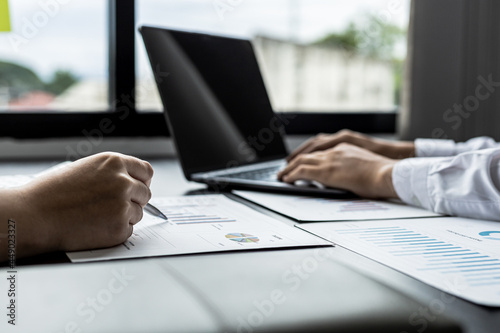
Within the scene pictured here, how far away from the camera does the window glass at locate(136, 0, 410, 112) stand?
5.62 feet

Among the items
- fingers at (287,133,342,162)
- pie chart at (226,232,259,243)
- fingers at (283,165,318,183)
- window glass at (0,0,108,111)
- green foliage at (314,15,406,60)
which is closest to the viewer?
pie chart at (226,232,259,243)

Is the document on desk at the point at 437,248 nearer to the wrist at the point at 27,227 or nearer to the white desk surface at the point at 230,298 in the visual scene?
the white desk surface at the point at 230,298

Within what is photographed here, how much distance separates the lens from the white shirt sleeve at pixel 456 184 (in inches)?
30.8

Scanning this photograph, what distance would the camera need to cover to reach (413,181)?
863 millimetres

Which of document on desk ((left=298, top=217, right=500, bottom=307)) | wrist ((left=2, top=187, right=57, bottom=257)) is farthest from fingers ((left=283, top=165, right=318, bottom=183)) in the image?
wrist ((left=2, top=187, right=57, bottom=257))

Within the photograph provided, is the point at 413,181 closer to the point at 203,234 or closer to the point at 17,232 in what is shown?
the point at 203,234

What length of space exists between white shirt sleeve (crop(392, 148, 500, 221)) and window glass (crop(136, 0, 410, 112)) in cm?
92

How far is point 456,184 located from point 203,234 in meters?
0.39

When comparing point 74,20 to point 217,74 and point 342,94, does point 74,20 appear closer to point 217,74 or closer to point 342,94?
point 217,74

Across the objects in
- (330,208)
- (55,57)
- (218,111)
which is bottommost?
(330,208)

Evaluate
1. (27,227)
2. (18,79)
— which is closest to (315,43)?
(18,79)

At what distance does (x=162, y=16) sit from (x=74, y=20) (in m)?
0.25

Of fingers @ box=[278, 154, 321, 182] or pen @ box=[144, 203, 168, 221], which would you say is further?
fingers @ box=[278, 154, 321, 182]

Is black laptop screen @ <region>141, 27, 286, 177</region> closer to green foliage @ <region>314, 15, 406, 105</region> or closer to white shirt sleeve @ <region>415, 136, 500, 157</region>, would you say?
white shirt sleeve @ <region>415, 136, 500, 157</region>
